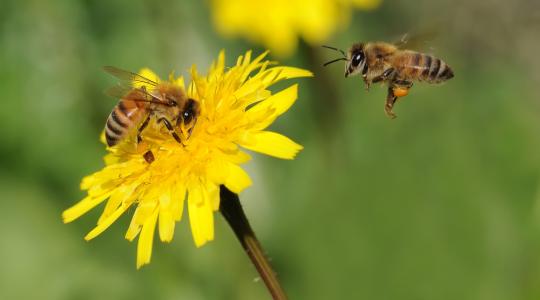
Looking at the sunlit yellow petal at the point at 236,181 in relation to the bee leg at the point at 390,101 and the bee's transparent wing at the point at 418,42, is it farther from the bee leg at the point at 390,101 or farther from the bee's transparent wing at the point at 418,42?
the bee's transparent wing at the point at 418,42

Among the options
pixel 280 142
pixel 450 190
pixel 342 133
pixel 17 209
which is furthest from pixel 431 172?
pixel 17 209

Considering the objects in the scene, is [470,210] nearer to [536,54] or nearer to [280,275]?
[280,275]

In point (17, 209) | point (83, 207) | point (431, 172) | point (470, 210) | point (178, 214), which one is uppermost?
point (17, 209)

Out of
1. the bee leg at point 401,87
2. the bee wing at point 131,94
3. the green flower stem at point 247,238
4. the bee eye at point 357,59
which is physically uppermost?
the bee wing at point 131,94

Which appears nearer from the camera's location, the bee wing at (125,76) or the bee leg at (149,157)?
the bee leg at (149,157)

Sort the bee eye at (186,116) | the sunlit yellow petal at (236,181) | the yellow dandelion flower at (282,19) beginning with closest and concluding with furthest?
the sunlit yellow petal at (236,181)
the bee eye at (186,116)
the yellow dandelion flower at (282,19)

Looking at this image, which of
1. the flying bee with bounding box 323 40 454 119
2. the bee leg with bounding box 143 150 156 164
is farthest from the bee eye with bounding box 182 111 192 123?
the flying bee with bounding box 323 40 454 119

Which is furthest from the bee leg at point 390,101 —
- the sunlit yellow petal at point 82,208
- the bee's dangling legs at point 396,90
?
the sunlit yellow petal at point 82,208
